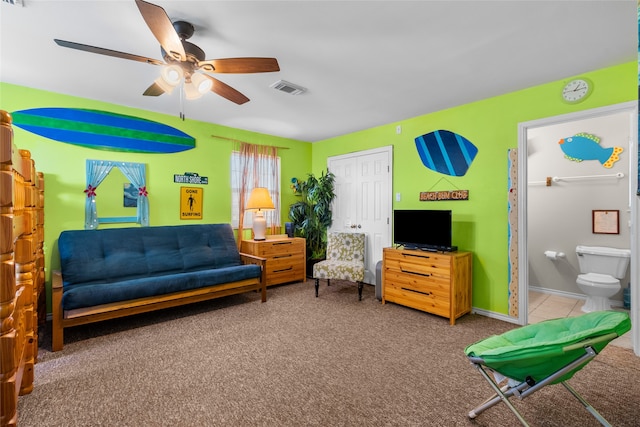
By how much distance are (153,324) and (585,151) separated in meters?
5.73

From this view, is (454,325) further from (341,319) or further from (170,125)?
(170,125)

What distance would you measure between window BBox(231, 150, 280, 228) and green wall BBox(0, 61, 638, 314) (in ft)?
1.45

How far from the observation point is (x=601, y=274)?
3627 mm

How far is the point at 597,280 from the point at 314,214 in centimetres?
387

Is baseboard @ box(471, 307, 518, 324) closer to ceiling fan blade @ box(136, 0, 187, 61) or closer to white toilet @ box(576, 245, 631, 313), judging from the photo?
white toilet @ box(576, 245, 631, 313)

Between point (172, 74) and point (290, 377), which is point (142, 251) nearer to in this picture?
point (172, 74)

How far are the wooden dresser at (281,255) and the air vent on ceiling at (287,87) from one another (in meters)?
2.21

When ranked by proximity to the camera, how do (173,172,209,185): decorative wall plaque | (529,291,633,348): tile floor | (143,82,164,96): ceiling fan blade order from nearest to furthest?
1. (143,82,164,96): ceiling fan blade
2. (529,291,633,348): tile floor
3. (173,172,209,185): decorative wall plaque

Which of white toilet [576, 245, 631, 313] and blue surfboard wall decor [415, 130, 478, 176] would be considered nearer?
white toilet [576, 245, 631, 313]

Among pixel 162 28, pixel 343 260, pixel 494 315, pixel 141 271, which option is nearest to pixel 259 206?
pixel 343 260

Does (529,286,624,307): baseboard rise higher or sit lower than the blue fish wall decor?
lower

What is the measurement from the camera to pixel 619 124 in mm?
3691

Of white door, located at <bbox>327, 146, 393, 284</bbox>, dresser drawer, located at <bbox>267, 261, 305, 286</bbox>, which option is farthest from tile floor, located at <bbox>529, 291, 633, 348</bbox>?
dresser drawer, located at <bbox>267, 261, 305, 286</bbox>

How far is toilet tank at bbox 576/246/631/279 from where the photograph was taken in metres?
3.52
